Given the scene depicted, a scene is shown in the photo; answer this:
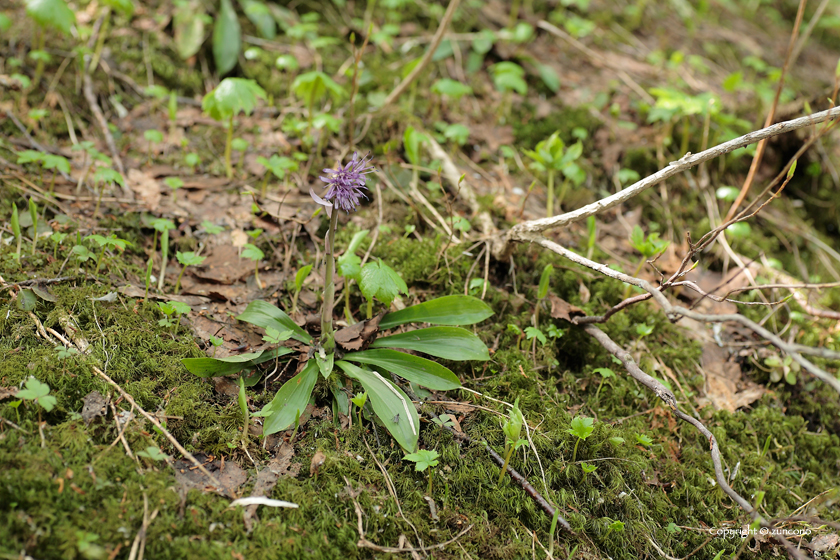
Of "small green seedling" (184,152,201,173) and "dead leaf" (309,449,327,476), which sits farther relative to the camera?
"small green seedling" (184,152,201,173)

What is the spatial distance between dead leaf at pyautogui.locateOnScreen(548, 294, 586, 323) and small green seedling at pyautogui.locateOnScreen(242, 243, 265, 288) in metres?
1.62

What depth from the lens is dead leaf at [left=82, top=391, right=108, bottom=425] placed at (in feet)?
6.18

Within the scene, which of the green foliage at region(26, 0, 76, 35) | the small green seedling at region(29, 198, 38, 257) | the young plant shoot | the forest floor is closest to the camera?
the forest floor

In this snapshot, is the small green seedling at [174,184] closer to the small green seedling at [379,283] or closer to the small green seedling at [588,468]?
the small green seedling at [379,283]

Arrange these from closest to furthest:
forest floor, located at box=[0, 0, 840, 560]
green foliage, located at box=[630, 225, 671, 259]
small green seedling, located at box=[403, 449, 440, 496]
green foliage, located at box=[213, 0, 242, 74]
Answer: forest floor, located at box=[0, 0, 840, 560] < small green seedling, located at box=[403, 449, 440, 496] < green foliage, located at box=[630, 225, 671, 259] < green foliage, located at box=[213, 0, 242, 74]

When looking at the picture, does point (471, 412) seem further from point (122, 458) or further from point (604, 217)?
point (604, 217)

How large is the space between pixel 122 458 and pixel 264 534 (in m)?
0.58

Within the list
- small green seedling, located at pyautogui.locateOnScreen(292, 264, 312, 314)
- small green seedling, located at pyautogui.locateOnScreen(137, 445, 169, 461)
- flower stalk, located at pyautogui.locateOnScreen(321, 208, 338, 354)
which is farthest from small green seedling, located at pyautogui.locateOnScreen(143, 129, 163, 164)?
small green seedling, located at pyautogui.locateOnScreen(137, 445, 169, 461)

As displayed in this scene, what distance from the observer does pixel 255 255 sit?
267cm

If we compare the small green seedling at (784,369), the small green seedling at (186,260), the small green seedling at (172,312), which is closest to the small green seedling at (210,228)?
the small green seedling at (186,260)

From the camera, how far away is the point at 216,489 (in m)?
1.83

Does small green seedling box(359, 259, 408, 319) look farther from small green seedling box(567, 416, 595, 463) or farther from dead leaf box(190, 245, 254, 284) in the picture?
small green seedling box(567, 416, 595, 463)

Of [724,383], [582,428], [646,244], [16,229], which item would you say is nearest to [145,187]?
Answer: [16,229]

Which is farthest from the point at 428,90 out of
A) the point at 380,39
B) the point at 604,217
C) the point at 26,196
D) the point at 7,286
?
the point at 7,286
